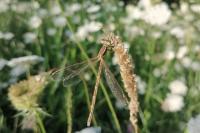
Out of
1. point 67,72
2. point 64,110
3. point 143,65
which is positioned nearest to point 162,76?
point 143,65

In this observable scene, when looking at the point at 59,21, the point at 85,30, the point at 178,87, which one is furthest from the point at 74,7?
the point at 178,87

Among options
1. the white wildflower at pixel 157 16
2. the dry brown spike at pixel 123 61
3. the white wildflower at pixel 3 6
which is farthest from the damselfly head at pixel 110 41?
the white wildflower at pixel 3 6

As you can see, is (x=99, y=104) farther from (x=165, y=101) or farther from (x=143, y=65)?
(x=143, y=65)

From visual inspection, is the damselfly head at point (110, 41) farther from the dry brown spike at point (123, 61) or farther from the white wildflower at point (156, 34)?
the white wildflower at point (156, 34)

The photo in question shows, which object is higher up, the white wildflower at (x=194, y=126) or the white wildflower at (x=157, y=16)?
the white wildflower at (x=157, y=16)

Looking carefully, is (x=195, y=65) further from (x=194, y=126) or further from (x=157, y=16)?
(x=194, y=126)

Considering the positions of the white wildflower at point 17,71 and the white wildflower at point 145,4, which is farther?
the white wildflower at point 145,4

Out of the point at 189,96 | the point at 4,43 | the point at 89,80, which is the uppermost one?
the point at 4,43
